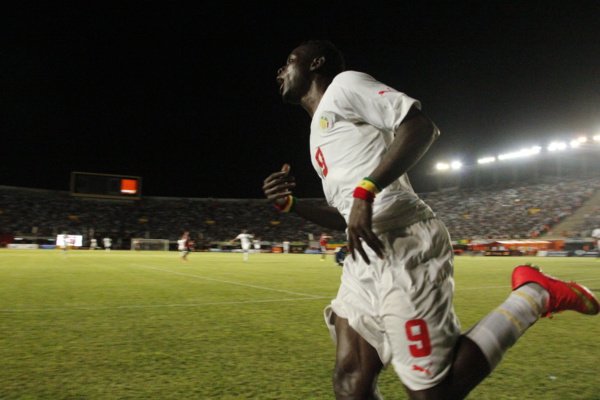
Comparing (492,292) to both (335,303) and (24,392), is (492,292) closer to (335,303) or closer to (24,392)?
(335,303)

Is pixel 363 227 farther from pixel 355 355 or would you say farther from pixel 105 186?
pixel 105 186

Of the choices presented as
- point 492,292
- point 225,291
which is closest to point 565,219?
point 492,292

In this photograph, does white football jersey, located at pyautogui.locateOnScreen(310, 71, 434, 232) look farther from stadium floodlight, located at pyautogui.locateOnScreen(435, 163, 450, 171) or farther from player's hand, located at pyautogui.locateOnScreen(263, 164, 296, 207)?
stadium floodlight, located at pyautogui.locateOnScreen(435, 163, 450, 171)

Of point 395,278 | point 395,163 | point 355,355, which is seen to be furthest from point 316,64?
point 355,355

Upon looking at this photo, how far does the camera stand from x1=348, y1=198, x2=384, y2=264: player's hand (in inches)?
70.6

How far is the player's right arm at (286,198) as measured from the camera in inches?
97.9

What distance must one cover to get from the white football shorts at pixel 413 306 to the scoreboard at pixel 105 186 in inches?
2026

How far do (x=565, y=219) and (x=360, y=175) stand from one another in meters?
45.0

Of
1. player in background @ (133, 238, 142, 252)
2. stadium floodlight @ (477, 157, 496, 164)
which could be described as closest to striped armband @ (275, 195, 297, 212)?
player in background @ (133, 238, 142, 252)

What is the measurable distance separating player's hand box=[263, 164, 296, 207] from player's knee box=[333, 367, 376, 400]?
3.21ft

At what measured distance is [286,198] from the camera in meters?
2.56

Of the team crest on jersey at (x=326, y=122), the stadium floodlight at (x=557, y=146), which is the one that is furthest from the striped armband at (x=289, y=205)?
the stadium floodlight at (x=557, y=146)

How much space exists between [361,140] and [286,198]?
0.68 meters

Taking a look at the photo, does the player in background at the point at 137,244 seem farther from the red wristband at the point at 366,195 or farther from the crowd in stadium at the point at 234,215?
the red wristband at the point at 366,195
